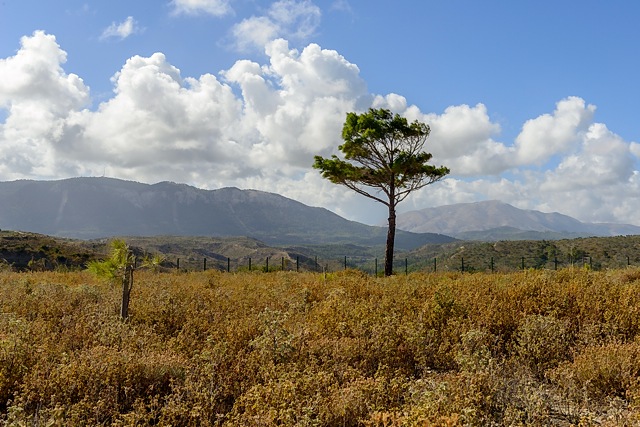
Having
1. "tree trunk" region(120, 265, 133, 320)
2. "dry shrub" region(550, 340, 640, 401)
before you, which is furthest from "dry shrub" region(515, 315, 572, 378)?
"tree trunk" region(120, 265, 133, 320)

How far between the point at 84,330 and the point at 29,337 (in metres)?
0.85

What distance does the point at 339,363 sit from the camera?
6.02m

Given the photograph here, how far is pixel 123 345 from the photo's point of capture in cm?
643

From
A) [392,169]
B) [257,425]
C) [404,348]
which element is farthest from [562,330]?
[392,169]

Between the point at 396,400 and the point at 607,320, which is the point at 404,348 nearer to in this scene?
the point at 396,400

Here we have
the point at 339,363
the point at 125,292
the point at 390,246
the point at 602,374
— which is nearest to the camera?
the point at 602,374

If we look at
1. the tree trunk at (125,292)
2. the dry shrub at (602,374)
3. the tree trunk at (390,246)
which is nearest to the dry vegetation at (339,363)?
the dry shrub at (602,374)

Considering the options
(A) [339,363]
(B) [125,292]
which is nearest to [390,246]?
(B) [125,292]

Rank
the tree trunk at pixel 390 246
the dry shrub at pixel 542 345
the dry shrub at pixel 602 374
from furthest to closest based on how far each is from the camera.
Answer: the tree trunk at pixel 390 246 → the dry shrub at pixel 542 345 → the dry shrub at pixel 602 374

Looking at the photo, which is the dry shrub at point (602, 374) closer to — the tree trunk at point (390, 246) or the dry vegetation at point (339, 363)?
the dry vegetation at point (339, 363)

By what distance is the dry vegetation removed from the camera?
A: 14.5 feet

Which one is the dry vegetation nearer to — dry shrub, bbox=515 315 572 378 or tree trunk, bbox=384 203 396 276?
dry shrub, bbox=515 315 572 378

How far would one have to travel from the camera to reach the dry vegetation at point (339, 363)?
4422 mm

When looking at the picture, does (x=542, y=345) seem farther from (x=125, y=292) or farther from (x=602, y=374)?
(x=125, y=292)
